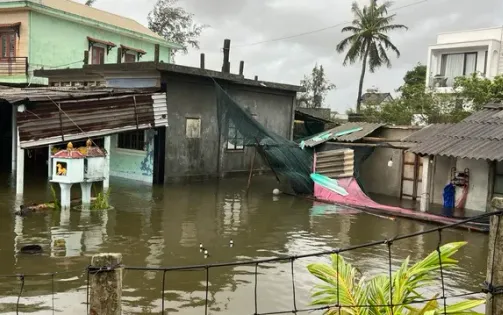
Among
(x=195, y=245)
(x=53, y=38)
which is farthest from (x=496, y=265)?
(x=53, y=38)

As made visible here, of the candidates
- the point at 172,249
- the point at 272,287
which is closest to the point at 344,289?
the point at 272,287

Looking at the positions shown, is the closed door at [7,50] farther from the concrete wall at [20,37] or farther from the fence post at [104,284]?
the fence post at [104,284]

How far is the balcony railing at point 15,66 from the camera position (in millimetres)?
21644

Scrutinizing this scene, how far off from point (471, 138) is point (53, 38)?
1893cm

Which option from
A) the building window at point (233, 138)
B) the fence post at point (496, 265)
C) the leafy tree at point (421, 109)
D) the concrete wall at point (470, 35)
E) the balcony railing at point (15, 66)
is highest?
the concrete wall at point (470, 35)

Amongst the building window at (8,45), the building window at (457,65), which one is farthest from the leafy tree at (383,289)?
the building window at (457,65)

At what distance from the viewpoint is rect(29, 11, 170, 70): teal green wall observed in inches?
869

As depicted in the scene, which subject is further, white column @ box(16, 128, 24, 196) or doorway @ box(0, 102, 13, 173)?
doorway @ box(0, 102, 13, 173)

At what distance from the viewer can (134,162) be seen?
16.5 metres

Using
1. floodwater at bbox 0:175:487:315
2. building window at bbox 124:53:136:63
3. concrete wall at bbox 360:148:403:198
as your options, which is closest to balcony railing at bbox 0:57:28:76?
building window at bbox 124:53:136:63

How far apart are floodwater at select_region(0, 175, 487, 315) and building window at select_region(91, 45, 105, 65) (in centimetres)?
1204

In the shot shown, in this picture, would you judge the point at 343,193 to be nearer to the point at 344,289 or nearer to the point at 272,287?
the point at 272,287

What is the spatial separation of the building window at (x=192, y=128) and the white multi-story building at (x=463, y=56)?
17.4 metres

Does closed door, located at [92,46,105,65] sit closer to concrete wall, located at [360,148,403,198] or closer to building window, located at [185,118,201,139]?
building window, located at [185,118,201,139]
